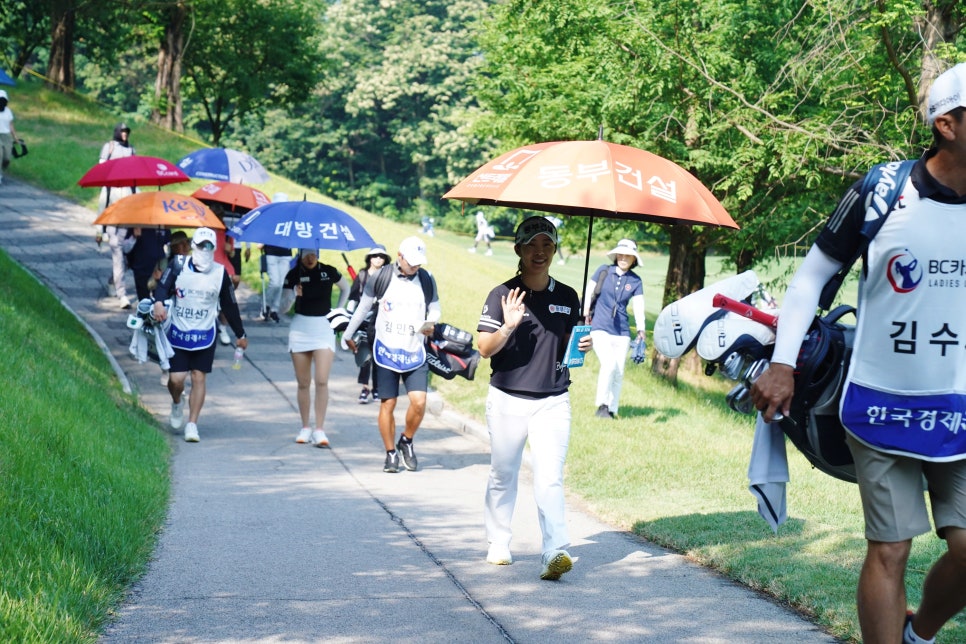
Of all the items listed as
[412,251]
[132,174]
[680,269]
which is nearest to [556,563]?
[412,251]

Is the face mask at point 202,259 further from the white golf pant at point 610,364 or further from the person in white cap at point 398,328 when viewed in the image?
the white golf pant at point 610,364

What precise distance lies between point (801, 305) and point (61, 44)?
3588 centimetres

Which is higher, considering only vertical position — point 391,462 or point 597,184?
point 597,184

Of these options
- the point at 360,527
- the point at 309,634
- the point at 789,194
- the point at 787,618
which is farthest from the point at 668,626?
the point at 789,194

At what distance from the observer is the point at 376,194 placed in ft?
241

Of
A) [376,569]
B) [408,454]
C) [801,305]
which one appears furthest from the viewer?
[408,454]

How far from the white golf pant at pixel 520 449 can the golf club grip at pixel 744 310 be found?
2619mm

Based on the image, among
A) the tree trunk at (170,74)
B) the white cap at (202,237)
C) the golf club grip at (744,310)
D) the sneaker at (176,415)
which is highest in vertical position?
the tree trunk at (170,74)

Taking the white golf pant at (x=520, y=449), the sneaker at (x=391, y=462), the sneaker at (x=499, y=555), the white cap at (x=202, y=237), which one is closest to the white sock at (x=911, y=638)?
the white golf pant at (x=520, y=449)

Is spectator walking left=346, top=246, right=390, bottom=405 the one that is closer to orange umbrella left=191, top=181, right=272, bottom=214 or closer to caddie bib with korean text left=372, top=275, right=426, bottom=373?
caddie bib with korean text left=372, top=275, right=426, bottom=373

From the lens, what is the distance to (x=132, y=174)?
15.2 meters

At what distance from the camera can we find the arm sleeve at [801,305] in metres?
3.90

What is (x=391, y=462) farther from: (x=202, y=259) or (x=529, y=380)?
(x=529, y=380)

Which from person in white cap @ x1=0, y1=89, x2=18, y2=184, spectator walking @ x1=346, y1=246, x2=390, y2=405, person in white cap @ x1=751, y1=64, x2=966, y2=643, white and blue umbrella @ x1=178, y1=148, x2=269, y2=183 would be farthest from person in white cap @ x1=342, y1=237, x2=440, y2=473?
person in white cap @ x1=0, y1=89, x2=18, y2=184
